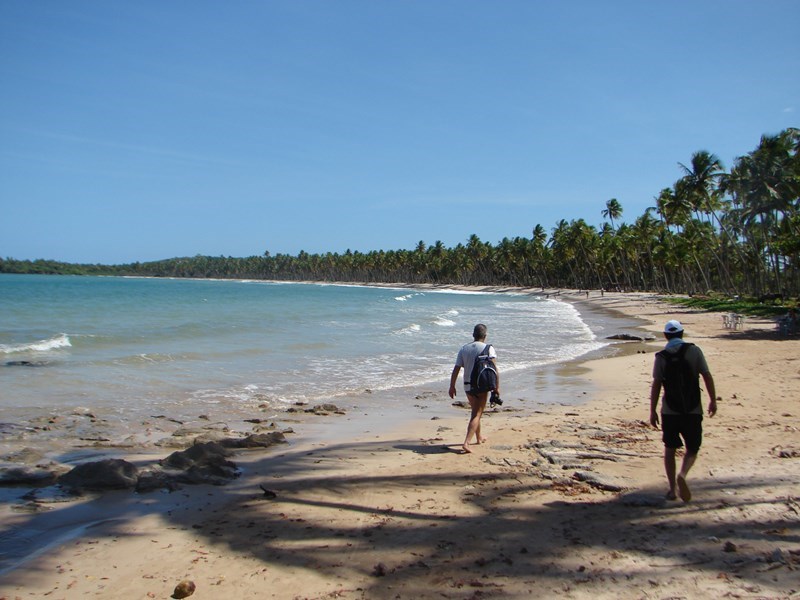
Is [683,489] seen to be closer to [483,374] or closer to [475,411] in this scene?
[483,374]

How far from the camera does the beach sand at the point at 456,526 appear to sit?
13.3 feet

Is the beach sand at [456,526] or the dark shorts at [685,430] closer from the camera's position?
the beach sand at [456,526]

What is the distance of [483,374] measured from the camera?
7480 millimetres

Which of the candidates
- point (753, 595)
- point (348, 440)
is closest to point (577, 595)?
point (753, 595)

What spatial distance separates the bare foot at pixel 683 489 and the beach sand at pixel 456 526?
0.08 meters

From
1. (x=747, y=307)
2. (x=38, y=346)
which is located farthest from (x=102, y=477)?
(x=747, y=307)

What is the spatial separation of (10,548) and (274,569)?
95.8 inches

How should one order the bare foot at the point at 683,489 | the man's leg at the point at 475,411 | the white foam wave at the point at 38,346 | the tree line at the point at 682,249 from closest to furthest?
the bare foot at the point at 683,489 < the man's leg at the point at 475,411 < the white foam wave at the point at 38,346 < the tree line at the point at 682,249

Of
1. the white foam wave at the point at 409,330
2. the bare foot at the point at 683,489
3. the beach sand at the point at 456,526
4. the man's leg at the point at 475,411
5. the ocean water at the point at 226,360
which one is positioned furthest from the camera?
the white foam wave at the point at 409,330

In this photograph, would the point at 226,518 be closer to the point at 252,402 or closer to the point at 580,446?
the point at 580,446

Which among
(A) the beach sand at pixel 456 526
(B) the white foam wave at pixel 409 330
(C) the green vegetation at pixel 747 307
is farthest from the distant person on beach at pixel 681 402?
(C) the green vegetation at pixel 747 307

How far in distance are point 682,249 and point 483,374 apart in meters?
62.0

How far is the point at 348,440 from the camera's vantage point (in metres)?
9.02

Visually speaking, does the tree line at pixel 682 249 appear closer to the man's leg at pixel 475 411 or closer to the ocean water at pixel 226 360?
the ocean water at pixel 226 360
